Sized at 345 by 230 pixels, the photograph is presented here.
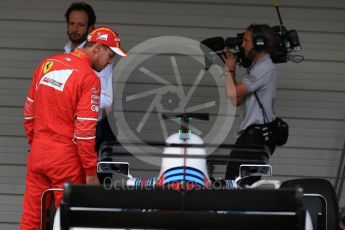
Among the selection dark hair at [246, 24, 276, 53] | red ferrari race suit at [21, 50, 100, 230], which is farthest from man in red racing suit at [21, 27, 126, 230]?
dark hair at [246, 24, 276, 53]

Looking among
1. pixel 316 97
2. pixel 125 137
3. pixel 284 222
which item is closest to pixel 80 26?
pixel 125 137

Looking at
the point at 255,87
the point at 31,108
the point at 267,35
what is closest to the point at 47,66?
the point at 31,108

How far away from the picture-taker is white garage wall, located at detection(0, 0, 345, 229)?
300 inches

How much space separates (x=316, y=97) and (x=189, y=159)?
3512 millimetres

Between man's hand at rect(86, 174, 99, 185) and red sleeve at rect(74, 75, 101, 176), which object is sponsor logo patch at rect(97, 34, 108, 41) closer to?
red sleeve at rect(74, 75, 101, 176)

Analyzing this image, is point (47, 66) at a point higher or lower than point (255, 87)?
higher

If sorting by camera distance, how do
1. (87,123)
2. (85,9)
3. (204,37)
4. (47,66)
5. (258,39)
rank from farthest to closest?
(204,37)
(85,9)
(258,39)
(47,66)
(87,123)

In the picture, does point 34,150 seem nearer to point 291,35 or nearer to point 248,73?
point 248,73

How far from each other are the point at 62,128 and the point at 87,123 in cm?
25

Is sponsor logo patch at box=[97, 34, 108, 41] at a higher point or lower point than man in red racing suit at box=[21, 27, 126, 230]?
higher

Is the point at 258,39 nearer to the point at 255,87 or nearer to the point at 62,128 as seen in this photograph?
the point at 255,87

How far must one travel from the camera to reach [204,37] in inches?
299

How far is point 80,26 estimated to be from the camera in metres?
6.90

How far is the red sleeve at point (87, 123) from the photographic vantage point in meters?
5.41
